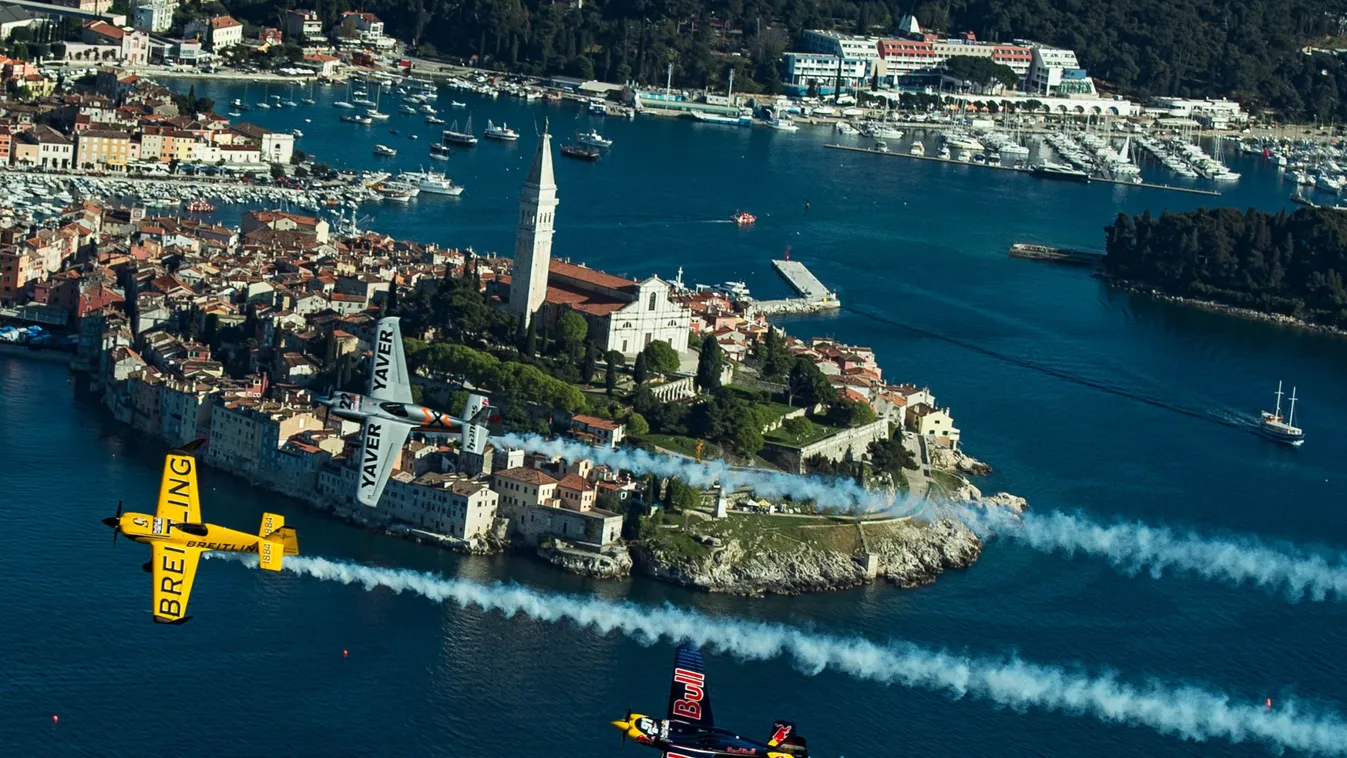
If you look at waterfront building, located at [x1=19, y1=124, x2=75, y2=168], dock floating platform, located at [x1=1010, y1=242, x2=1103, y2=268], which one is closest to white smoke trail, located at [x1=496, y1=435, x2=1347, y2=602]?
dock floating platform, located at [x1=1010, y1=242, x2=1103, y2=268]

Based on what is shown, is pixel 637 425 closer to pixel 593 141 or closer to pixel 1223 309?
pixel 1223 309

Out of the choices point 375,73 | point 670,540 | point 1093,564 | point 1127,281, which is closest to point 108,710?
point 670,540

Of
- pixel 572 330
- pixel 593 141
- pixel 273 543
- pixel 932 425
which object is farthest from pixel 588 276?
pixel 593 141

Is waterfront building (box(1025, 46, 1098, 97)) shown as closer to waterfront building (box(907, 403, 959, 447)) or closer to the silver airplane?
waterfront building (box(907, 403, 959, 447))

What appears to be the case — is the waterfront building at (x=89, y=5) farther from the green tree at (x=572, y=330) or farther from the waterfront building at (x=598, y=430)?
the waterfront building at (x=598, y=430)

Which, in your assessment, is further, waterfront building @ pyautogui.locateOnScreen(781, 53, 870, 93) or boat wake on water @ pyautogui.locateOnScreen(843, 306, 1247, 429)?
waterfront building @ pyautogui.locateOnScreen(781, 53, 870, 93)

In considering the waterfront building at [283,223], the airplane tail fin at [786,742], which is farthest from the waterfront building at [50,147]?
the airplane tail fin at [786,742]

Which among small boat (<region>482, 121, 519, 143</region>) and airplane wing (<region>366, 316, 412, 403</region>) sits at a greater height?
airplane wing (<region>366, 316, 412, 403</region>)
